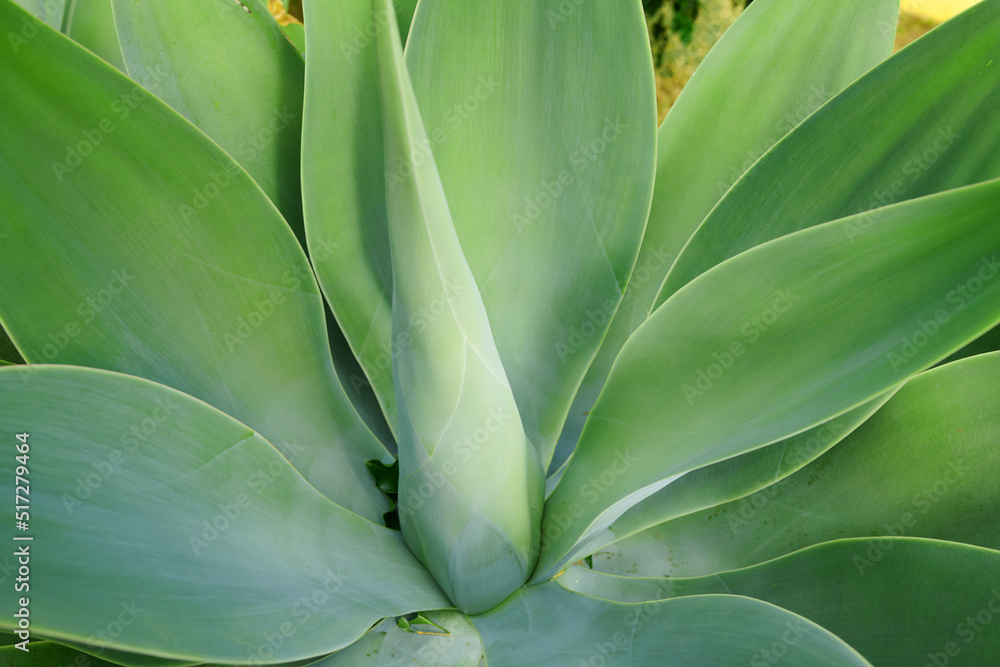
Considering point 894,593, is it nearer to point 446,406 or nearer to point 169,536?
point 446,406

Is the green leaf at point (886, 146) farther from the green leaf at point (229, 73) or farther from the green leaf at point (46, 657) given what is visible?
the green leaf at point (46, 657)

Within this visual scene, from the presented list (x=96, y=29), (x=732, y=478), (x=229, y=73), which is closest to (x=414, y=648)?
(x=732, y=478)

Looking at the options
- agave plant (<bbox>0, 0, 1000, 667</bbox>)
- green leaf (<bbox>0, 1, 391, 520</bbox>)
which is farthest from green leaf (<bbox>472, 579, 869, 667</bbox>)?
green leaf (<bbox>0, 1, 391, 520</bbox>)

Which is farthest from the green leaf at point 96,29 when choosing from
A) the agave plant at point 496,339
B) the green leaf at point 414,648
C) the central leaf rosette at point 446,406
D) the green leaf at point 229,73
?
the green leaf at point 414,648

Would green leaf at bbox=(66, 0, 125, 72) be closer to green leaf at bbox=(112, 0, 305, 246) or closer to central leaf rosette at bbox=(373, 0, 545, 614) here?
green leaf at bbox=(112, 0, 305, 246)

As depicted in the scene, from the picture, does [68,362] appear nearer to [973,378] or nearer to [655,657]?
[655,657]

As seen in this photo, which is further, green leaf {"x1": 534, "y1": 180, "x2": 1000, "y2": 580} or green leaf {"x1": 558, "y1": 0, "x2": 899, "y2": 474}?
green leaf {"x1": 558, "y1": 0, "x2": 899, "y2": 474}
